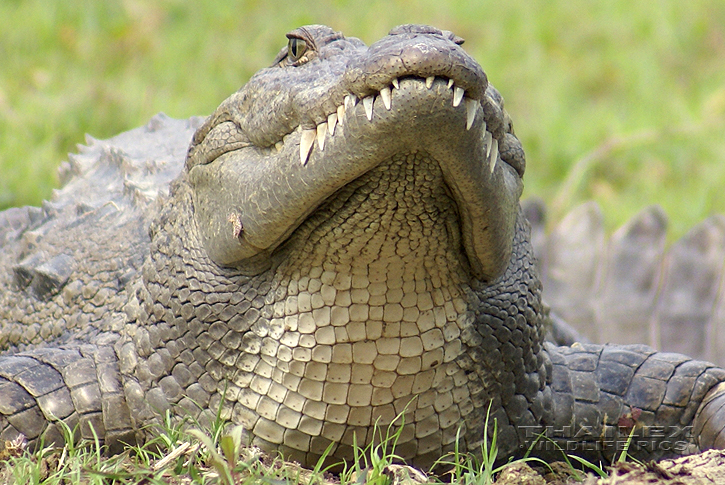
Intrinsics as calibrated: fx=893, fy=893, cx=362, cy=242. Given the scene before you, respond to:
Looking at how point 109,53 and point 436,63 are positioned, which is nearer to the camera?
point 436,63

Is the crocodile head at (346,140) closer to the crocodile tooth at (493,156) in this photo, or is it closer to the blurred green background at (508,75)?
the crocodile tooth at (493,156)

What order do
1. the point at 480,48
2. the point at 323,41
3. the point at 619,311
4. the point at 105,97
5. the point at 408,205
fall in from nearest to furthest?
the point at 408,205, the point at 323,41, the point at 619,311, the point at 105,97, the point at 480,48

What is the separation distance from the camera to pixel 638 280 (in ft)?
14.6

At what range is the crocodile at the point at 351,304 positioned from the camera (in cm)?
194

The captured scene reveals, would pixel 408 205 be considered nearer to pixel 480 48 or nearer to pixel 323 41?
pixel 323 41

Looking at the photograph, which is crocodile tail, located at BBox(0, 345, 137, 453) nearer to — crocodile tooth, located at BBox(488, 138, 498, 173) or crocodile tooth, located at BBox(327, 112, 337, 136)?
crocodile tooth, located at BBox(327, 112, 337, 136)

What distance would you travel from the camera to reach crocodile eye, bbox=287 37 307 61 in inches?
90.3

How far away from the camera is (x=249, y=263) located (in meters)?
2.36

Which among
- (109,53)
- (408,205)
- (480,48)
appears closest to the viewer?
(408,205)

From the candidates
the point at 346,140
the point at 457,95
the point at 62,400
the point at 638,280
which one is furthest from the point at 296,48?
the point at 638,280

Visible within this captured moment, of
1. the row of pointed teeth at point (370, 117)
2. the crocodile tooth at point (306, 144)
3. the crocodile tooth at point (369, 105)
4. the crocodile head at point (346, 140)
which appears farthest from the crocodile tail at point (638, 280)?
the crocodile tooth at point (369, 105)

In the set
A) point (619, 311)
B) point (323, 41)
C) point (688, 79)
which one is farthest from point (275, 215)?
point (688, 79)

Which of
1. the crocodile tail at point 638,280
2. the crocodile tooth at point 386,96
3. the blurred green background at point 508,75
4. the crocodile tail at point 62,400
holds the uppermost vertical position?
the blurred green background at point 508,75

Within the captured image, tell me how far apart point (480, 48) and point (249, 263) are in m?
5.09
